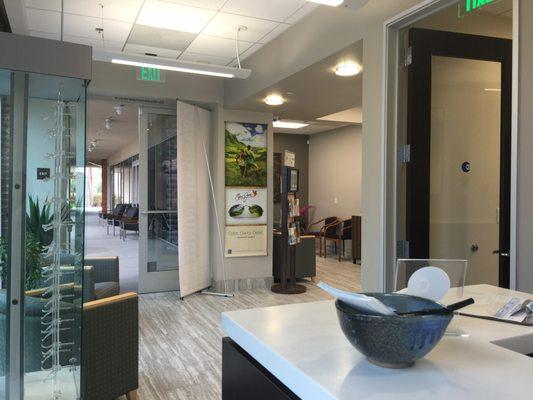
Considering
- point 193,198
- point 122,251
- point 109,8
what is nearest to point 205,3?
point 109,8

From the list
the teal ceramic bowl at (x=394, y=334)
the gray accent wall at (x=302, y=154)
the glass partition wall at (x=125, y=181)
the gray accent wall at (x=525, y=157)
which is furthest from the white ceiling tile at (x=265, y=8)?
the glass partition wall at (x=125, y=181)

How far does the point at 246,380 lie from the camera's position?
132 centimetres

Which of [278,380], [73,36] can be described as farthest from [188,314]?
[278,380]

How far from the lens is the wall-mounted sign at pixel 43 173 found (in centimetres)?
241

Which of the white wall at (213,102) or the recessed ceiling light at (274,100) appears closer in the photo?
the recessed ceiling light at (274,100)

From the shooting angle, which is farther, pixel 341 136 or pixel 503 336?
pixel 341 136

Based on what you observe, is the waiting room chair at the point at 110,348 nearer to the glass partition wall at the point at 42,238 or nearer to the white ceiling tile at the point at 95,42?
the glass partition wall at the point at 42,238

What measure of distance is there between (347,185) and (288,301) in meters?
4.33

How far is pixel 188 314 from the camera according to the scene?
4.89 m

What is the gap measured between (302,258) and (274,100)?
2.49 meters

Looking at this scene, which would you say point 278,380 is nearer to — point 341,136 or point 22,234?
point 22,234

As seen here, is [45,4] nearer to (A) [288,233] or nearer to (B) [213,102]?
(B) [213,102]

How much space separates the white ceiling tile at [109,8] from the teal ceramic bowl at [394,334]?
3540 millimetres

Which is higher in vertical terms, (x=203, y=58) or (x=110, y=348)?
(x=203, y=58)
